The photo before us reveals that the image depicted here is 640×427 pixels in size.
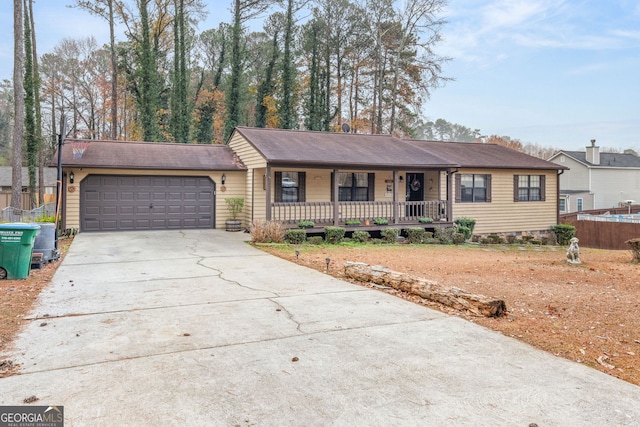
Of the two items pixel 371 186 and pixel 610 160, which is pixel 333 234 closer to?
pixel 371 186

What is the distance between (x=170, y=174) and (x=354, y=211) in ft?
21.4

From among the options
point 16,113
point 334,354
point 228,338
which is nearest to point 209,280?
point 228,338

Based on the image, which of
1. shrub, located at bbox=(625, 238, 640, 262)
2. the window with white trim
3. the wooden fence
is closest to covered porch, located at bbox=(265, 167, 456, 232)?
the window with white trim

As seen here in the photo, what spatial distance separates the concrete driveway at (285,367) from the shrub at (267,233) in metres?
6.05

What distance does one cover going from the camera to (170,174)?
49.2ft

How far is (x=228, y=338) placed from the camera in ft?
14.2

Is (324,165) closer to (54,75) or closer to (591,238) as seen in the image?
(591,238)

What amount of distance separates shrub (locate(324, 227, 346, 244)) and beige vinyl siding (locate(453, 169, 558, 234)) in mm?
5726

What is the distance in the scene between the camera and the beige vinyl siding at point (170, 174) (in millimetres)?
13844

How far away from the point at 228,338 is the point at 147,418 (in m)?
1.60

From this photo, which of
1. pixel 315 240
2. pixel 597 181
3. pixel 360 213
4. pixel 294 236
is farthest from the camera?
pixel 597 181

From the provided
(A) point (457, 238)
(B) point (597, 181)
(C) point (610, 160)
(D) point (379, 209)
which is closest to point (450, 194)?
(A) point (457, 238)

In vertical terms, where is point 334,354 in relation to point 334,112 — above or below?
below

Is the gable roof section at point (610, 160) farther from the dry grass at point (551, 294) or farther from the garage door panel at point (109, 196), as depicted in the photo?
the garage door panel at point (109, 196)
